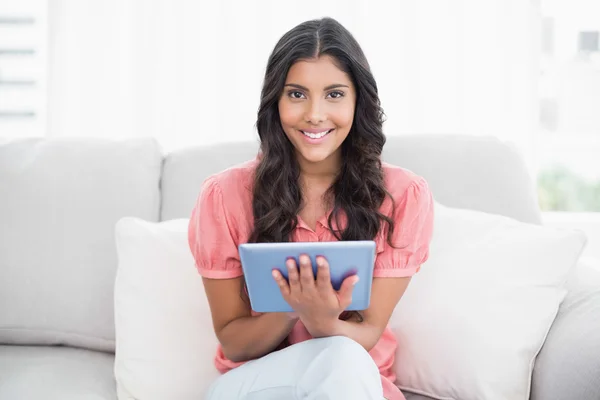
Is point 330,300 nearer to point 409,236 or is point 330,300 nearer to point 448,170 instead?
point 409,236

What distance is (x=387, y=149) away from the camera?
2.01 meters

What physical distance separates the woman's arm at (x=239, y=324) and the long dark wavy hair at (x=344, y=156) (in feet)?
0.42

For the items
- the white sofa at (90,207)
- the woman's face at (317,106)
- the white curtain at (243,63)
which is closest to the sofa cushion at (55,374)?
the white sofa at (90,207)

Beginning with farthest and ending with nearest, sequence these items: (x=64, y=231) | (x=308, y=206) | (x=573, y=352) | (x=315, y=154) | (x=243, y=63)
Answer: (x=243, y=63)
(x=64, y=231)
(x=308, y=206)
(x=315, y=154)
(x=573, y=352)

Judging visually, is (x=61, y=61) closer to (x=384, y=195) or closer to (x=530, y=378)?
(x=384, y=195)

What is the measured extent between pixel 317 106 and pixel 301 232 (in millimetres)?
289

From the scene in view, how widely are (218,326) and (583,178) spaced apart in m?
2.33

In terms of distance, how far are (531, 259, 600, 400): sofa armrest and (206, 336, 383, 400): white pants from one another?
40 centimetres

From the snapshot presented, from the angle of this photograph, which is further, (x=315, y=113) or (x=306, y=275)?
(x=315, y=113)

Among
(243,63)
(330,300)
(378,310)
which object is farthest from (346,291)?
(243,63)

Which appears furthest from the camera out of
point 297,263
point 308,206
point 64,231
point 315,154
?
point 64,231

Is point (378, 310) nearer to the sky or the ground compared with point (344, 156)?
nearer to the ground

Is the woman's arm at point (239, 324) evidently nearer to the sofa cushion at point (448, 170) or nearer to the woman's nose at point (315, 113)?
the woman's nose at point (315, 113)

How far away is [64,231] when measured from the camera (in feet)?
6.27
